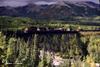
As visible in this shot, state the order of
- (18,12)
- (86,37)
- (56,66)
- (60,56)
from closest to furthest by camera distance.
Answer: (56,66)
(60,56)
(86,37)
(18,12)

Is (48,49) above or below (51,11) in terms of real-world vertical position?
above

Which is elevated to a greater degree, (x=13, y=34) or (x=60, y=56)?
(x=13, y=34)

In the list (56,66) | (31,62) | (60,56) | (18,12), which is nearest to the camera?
(31,62)

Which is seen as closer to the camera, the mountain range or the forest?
the forest

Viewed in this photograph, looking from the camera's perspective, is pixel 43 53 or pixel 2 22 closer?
pixel 43 53

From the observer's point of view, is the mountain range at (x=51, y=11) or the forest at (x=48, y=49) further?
the mountain range at (x=51, y=11)

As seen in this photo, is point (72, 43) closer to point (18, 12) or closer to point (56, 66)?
point (56, 66)

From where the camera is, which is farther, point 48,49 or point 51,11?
point 51,11

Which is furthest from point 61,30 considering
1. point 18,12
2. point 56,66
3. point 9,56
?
point 18,12
